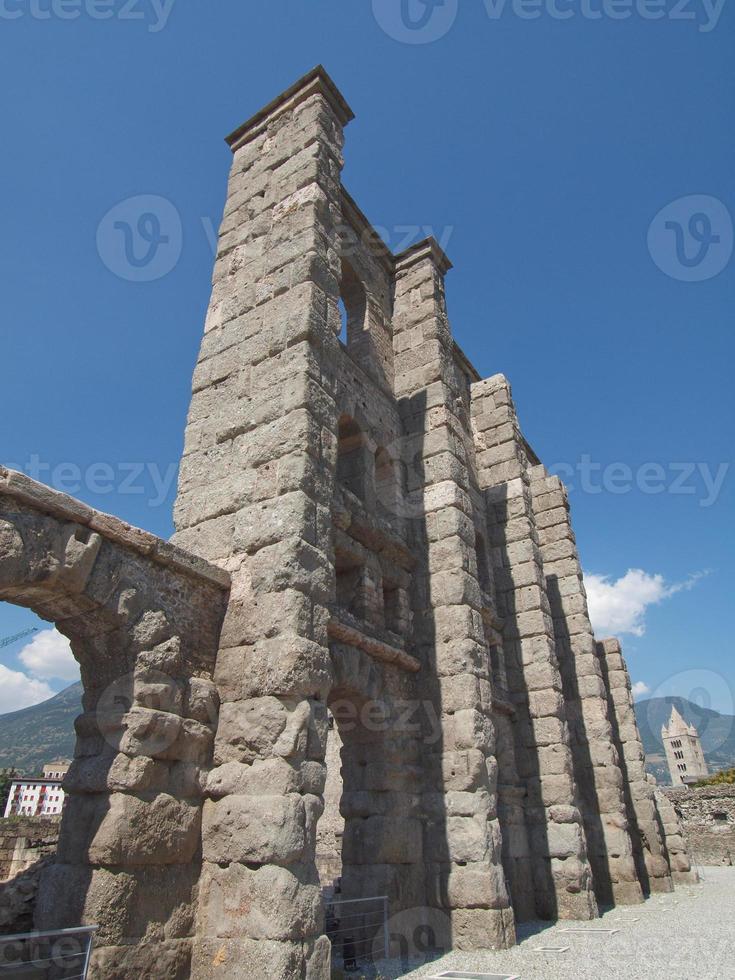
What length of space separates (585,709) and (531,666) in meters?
2.31

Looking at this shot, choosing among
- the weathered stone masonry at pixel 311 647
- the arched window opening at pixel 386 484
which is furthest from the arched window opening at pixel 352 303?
the arched window opening at pixel 386 484

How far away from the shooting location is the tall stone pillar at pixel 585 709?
1121cm

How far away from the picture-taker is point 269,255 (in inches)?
317

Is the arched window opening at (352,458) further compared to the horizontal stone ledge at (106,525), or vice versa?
the arched window opening at (352,458)

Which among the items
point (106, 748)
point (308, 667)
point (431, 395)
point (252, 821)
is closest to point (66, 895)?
point (106, 748)

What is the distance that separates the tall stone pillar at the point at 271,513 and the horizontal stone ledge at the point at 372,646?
3.88 feet

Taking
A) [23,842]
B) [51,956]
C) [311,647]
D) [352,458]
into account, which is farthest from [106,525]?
[23,842]

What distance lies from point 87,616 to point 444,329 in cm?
867

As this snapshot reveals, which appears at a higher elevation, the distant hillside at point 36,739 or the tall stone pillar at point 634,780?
the distant hillside at point 36,739

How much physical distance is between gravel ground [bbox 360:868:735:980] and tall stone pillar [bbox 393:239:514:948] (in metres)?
0.64

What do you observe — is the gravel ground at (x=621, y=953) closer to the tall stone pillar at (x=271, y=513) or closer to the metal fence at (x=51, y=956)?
the tall stone pillar at (x=271, y=513)

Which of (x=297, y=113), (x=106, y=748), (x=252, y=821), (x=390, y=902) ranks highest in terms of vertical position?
(x=297, y=113)

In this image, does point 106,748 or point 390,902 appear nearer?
point 106,748

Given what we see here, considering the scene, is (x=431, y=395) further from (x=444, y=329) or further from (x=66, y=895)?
(x=66, y=895)
